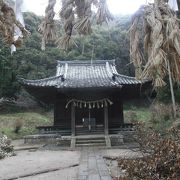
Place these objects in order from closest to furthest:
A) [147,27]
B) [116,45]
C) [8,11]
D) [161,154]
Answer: [147,27], [8,11], [161,154], [116,45]

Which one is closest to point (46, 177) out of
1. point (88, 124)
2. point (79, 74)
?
point (88, 124)

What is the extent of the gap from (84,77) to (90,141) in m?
4.17

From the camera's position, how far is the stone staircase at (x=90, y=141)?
51.6 ft

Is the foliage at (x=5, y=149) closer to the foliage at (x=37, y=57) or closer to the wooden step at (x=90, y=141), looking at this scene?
the wooden step at (x=90, y=141)

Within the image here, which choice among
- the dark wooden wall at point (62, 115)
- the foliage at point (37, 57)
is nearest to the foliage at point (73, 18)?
the dark wooden wall at point (62, 115)

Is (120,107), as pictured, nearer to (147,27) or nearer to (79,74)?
(79,74)

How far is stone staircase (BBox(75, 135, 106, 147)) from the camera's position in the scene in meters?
15.7

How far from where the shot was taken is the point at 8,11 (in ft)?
9.86

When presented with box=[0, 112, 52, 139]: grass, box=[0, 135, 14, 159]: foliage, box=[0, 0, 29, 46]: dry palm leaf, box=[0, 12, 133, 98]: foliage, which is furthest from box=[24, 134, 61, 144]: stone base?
box=[0, 0, 29, 46]: dry palm leaf

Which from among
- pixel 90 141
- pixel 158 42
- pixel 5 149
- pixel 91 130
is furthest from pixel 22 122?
pixel 158 42

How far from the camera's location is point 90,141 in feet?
52.8

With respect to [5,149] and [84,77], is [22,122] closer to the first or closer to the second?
[84,77]

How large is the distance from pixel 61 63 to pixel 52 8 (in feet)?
61.2

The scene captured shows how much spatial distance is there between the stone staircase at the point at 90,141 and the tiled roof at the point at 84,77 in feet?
8.22
